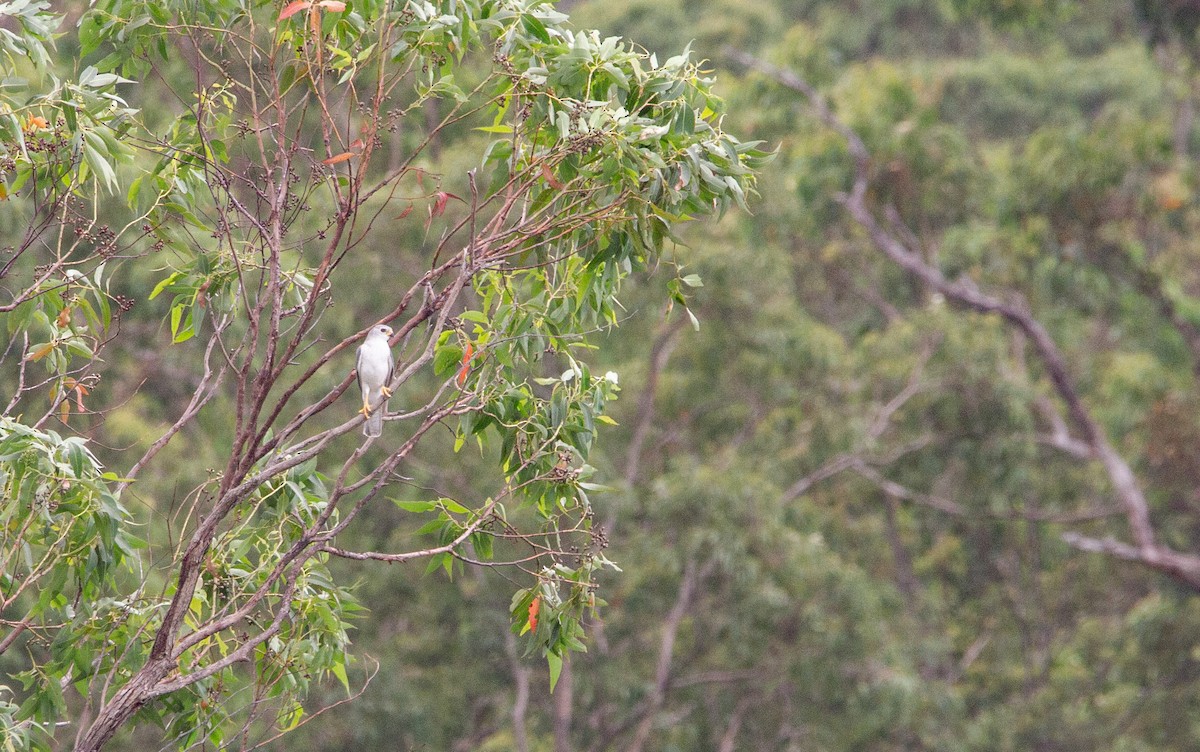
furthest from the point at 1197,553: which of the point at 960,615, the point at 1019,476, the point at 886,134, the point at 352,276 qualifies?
the point at 352,276

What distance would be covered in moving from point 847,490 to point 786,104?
422 centimetres

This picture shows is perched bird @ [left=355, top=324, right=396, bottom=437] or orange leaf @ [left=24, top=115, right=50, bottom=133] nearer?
orange leaf @ [left=24, top=115, right=50, bottom=133]

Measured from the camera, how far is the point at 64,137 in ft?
15.1

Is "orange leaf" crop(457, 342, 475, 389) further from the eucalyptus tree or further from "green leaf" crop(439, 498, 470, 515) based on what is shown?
"green leaf" crop(439, 498, 470, 515)

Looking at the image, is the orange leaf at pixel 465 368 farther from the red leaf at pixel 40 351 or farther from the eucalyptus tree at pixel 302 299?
the red leaf at pixel 40 351

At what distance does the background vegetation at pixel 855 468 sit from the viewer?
1360 centimetres

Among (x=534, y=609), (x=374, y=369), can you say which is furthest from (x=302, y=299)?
(x=534, y=609)

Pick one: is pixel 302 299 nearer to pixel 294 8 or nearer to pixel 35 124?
pixel 35 124

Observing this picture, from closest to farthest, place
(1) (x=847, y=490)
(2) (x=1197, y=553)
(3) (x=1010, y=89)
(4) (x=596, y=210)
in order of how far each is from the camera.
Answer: (4) (x=596, y=210), (2) (x=1197, y=553), (1) (x=847, y=490), (3) (x=1010, y=89)

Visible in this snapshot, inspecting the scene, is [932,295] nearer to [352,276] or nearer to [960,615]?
[960,615]

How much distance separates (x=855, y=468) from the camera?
49.9 ft

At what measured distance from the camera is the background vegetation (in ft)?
44.6

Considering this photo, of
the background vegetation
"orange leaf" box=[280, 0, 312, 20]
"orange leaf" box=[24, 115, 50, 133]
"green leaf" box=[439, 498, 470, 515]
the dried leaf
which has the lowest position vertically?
the background vegetation

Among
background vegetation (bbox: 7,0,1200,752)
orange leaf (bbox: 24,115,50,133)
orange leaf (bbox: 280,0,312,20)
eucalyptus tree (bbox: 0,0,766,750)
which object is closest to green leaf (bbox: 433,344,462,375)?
eucalyptus tree (bbox: 0,0,766,750)
